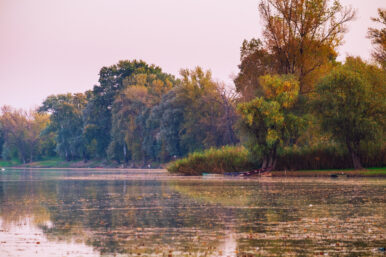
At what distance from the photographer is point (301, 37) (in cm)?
6412

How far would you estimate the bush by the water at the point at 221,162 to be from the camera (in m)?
60.4

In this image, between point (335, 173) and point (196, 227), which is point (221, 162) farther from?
point (196, 227)

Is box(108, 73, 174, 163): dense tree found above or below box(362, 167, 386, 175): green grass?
above

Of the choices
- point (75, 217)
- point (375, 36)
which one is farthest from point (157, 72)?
→ point (75, 217)

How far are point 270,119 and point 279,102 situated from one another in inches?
91.9

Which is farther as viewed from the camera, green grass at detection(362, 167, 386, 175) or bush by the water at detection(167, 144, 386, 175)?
bush by the water at detection(167, 144, 386, 175)

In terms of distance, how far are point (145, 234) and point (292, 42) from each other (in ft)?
169

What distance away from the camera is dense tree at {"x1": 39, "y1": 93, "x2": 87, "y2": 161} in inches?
5202

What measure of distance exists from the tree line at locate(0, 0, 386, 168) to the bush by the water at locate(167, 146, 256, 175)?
1.94m

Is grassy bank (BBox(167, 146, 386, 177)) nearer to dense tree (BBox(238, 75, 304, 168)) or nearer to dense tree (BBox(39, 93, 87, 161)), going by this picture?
dense tree (BBox(238, 75, 304, 168))

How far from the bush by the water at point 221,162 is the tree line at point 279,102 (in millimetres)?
1941

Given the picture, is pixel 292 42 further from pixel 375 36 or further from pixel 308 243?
pixel 308 243

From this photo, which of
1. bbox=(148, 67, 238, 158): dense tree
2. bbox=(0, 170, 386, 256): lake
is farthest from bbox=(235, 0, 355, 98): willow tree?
bbox=(0, 170, 386, 256): lake

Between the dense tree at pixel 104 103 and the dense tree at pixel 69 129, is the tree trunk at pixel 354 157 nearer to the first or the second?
the dense tree at pixel 104 103
